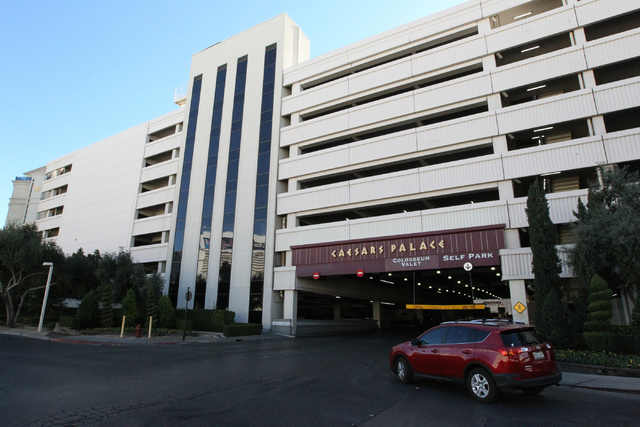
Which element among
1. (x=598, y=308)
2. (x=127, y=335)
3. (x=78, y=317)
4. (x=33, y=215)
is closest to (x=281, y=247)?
(x=127, y=335)

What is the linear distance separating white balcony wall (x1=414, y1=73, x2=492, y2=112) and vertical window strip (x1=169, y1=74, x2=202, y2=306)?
22638 millimetres

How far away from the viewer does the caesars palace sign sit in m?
22.6

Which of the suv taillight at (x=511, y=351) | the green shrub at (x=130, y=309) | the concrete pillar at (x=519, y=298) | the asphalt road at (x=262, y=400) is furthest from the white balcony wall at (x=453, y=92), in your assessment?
the green shrub at (x=130, y=309)

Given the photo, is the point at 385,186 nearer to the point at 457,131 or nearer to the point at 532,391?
the point at 457,131

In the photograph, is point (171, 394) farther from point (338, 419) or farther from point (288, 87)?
point (288, 87)

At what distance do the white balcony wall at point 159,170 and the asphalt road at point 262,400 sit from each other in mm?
30636

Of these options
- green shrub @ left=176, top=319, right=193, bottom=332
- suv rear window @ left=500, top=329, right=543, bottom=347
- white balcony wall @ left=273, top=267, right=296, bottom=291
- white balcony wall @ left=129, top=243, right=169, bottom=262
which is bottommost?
green shrub @ left=176, top=319, right=193, bottom=332

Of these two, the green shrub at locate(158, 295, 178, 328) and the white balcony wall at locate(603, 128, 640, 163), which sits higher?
the white balcony wall at locate(603, 128, 640, 163)

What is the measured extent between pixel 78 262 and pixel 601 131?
40184 mm

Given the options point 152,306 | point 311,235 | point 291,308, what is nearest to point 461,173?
point 311,235

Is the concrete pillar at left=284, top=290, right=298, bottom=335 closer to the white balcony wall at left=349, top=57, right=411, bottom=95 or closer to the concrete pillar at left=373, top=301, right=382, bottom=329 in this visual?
the white balcony wall at left=349, top=57, right=411, bottom=95

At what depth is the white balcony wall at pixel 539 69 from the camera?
22875 mm

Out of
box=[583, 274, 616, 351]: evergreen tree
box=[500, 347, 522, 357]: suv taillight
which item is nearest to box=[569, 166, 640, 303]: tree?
box=[583, 274, 616, 351]: evergreen tree

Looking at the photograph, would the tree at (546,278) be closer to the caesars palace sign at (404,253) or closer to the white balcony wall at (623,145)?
the caesars palace sign at (404,253)
